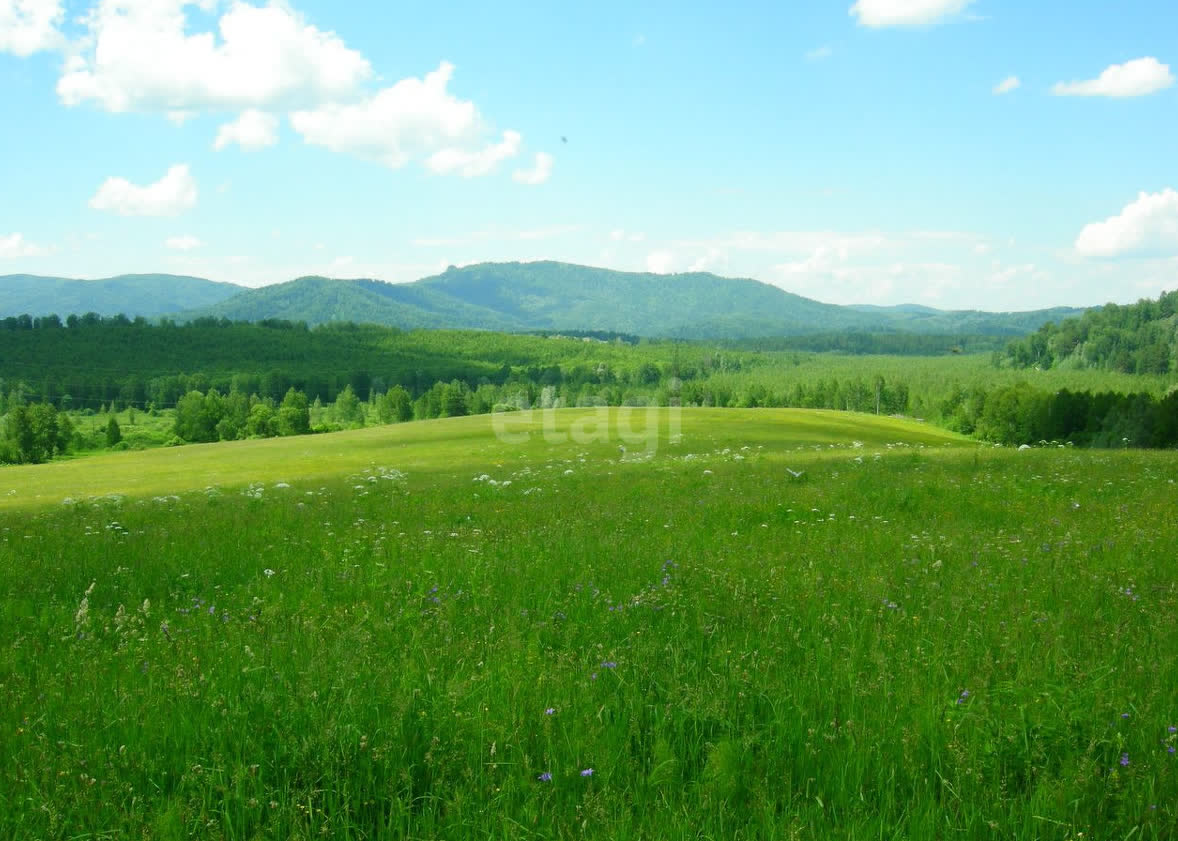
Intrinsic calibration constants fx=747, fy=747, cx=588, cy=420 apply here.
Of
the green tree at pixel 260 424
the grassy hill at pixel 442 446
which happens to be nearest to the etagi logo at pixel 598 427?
the grassy hill at pixel 442 446

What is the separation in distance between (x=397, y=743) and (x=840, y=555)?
621cm

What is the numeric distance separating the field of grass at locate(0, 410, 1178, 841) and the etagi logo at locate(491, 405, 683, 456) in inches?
1376

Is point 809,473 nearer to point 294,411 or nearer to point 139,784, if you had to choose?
point 139,784

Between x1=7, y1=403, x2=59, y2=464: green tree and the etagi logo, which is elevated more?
the etagi logo

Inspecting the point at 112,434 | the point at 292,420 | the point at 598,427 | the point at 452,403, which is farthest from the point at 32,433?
the point at 598,427

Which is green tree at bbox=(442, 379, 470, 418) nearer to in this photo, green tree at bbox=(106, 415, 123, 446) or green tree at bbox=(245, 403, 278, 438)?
green tree at bbox=(245, 403, 278, 438)

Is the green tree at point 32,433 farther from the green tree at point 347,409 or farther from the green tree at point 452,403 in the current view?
the green tree at point 452,403

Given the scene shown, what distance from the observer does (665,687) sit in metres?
5.06

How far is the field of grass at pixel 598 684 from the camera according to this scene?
12.4ft

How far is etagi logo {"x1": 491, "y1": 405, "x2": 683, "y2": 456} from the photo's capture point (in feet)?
171

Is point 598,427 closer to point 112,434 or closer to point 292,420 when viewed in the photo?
point 292,420

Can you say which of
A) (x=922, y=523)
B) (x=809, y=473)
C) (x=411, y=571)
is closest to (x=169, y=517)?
(x=411, y=571)

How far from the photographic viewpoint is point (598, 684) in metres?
5.02

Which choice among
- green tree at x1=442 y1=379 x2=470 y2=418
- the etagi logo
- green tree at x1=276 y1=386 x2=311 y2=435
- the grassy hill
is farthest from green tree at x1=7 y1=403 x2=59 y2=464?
the etagi logo
